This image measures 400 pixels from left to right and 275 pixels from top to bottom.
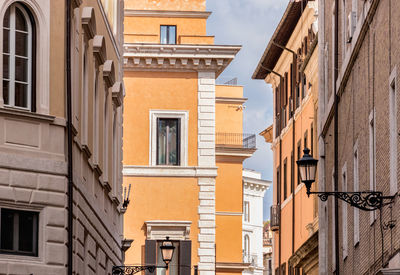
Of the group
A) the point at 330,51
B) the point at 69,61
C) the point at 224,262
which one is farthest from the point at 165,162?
the point at 69,61

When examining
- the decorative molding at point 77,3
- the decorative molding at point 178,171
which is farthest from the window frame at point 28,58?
the decorative molding at point 178,171

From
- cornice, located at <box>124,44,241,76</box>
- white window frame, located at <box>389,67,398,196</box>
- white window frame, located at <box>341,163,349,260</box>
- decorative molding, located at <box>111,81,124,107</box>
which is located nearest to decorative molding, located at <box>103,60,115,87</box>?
decorative molding, located at <box>111,81,124,107</box>

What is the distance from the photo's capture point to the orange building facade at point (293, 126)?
37156mm

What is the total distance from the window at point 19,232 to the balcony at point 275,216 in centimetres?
2701

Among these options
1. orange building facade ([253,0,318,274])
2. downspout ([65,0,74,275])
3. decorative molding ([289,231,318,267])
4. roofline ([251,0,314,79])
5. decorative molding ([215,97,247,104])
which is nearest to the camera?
downspout ([65,0,74,275])

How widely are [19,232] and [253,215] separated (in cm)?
8069

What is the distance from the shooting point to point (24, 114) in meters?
19.2

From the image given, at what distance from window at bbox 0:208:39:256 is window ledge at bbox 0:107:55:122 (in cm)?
137

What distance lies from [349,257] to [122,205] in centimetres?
883

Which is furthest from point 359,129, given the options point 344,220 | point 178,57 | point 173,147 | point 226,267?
point 226,267

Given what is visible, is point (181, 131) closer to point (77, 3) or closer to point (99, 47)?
point (99, 47)

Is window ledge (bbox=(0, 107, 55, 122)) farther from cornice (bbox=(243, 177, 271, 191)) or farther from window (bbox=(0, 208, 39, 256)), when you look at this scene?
cornice (bbox=(243, 177, 271, 191))

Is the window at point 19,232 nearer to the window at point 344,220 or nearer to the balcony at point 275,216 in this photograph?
the window at point 344,220

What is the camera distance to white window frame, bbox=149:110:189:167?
43.8 meters
